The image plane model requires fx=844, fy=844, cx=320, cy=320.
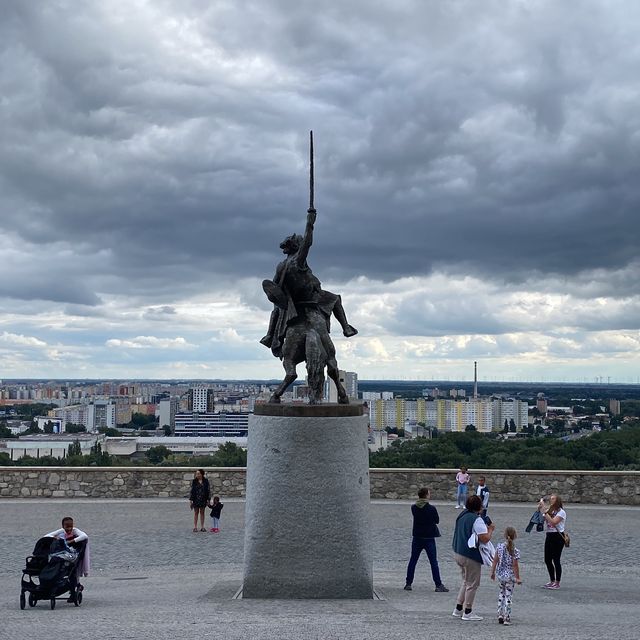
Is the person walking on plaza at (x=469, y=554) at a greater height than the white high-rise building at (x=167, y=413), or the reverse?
the person walking on plaza at (x=469, y=554)

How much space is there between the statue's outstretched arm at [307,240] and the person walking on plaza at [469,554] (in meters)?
3.26

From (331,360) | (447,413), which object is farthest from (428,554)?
(447,413)

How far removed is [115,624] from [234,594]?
2.12 metres

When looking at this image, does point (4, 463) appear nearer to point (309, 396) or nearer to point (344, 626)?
point (309, 396)

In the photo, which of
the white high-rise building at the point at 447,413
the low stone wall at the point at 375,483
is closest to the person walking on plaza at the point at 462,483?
the low stone wall at the point at 375,483

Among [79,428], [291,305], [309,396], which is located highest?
[291,305]

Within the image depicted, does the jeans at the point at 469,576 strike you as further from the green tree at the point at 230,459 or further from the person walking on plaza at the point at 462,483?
the green tree at the point at 230,459

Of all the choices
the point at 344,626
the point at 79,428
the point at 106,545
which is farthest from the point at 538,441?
the point at 79,428

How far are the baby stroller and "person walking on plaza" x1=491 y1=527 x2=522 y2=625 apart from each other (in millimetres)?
4023

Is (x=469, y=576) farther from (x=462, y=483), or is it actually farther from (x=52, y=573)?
(x=462, y=483)

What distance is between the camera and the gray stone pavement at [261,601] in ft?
22.0

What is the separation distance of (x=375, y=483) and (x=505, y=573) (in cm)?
1014

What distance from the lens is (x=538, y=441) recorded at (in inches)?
1172

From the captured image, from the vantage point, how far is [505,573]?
7379mm
